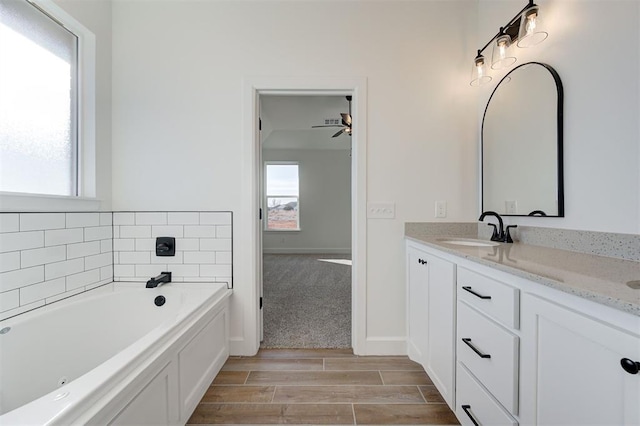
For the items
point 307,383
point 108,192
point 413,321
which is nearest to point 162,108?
point 108,192

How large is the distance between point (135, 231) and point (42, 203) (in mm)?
541

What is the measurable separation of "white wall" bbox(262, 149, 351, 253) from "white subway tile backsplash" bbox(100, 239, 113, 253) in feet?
13.7

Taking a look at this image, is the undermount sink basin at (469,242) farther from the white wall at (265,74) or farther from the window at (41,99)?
the window at (41,99)

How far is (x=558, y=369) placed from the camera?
2.39 ft

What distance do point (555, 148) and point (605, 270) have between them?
0.80 m

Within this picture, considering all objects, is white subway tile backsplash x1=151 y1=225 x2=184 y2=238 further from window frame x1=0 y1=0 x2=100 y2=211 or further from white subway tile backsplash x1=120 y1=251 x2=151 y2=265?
window frame x1=0 y1=0 x2=100 y2=211

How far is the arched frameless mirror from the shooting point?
1.36 meters

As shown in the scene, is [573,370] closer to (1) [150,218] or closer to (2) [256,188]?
(2) [256,188]

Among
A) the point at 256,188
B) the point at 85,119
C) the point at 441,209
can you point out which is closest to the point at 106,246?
the point at 85,119

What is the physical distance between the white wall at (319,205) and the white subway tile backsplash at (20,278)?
464 cm

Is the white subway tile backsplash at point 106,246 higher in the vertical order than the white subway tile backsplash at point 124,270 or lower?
higher

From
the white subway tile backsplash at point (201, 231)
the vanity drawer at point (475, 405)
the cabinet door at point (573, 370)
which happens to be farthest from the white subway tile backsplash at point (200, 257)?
the cabinet door at point (573, 370)

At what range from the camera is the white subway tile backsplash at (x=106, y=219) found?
5.86ft

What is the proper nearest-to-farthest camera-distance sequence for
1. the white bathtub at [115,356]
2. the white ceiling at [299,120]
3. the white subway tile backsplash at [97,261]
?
the white bathtub at [115,356]
the white subway tile backsplash at [97,261]
the white ceiling at [299,120]
